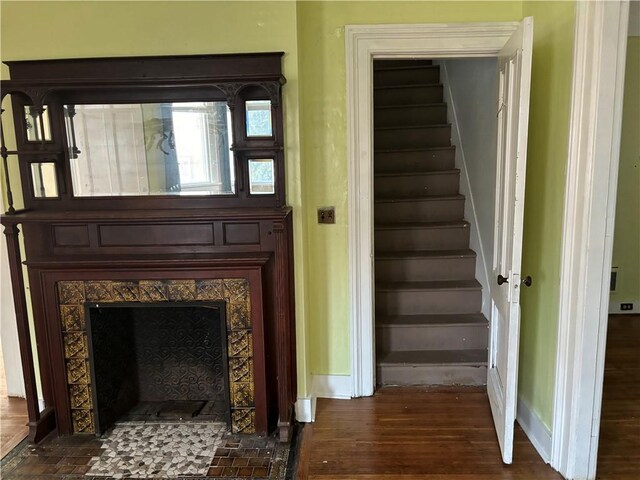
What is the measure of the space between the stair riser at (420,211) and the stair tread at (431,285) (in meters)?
0.55

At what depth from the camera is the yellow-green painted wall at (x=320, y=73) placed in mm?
2307

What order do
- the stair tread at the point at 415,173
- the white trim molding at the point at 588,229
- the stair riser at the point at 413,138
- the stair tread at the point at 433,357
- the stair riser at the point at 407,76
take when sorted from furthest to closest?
the stair riser at the point at 407,76, the stair riser at the point at 413,138, the stair tread at the point at 415,173, the stair tread at the point at 433,357, the white trim molding at the point at 588,229

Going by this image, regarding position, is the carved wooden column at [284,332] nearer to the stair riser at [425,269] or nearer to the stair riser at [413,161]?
the stair riser at [425,269]

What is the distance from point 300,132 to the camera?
2570 millimetres

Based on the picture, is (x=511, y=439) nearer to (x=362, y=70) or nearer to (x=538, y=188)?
(x=538, y=188)

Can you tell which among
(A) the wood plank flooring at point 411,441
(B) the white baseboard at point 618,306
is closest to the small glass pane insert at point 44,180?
(A) the wood plank flooring at point 411,441

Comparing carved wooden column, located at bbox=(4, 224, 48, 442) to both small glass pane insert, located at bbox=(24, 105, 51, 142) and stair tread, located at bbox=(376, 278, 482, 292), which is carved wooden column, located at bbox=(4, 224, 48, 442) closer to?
small glass pane insert, located at bbox=(24, 105, 51, 142)

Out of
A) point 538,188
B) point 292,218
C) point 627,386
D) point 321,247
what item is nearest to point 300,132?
point 292,218

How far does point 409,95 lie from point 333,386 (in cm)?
275

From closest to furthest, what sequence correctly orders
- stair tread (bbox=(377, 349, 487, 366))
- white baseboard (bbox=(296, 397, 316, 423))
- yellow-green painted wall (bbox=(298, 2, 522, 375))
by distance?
yellow-green painted wall (bbox=(298, 2, 522, 375)), white baseboard (bbox=(296, 397, 316, 423)), stair tread (bbox=(377, 349, 487, 366))

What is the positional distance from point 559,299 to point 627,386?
1463mm

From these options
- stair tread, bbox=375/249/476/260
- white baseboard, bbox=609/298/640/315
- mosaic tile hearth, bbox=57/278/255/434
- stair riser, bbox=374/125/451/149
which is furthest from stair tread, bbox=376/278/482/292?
white baseboard, bbox=609/298/640/315

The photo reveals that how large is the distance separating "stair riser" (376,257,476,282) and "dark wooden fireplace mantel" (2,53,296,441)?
1.11m

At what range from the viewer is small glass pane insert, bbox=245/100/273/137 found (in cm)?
250
